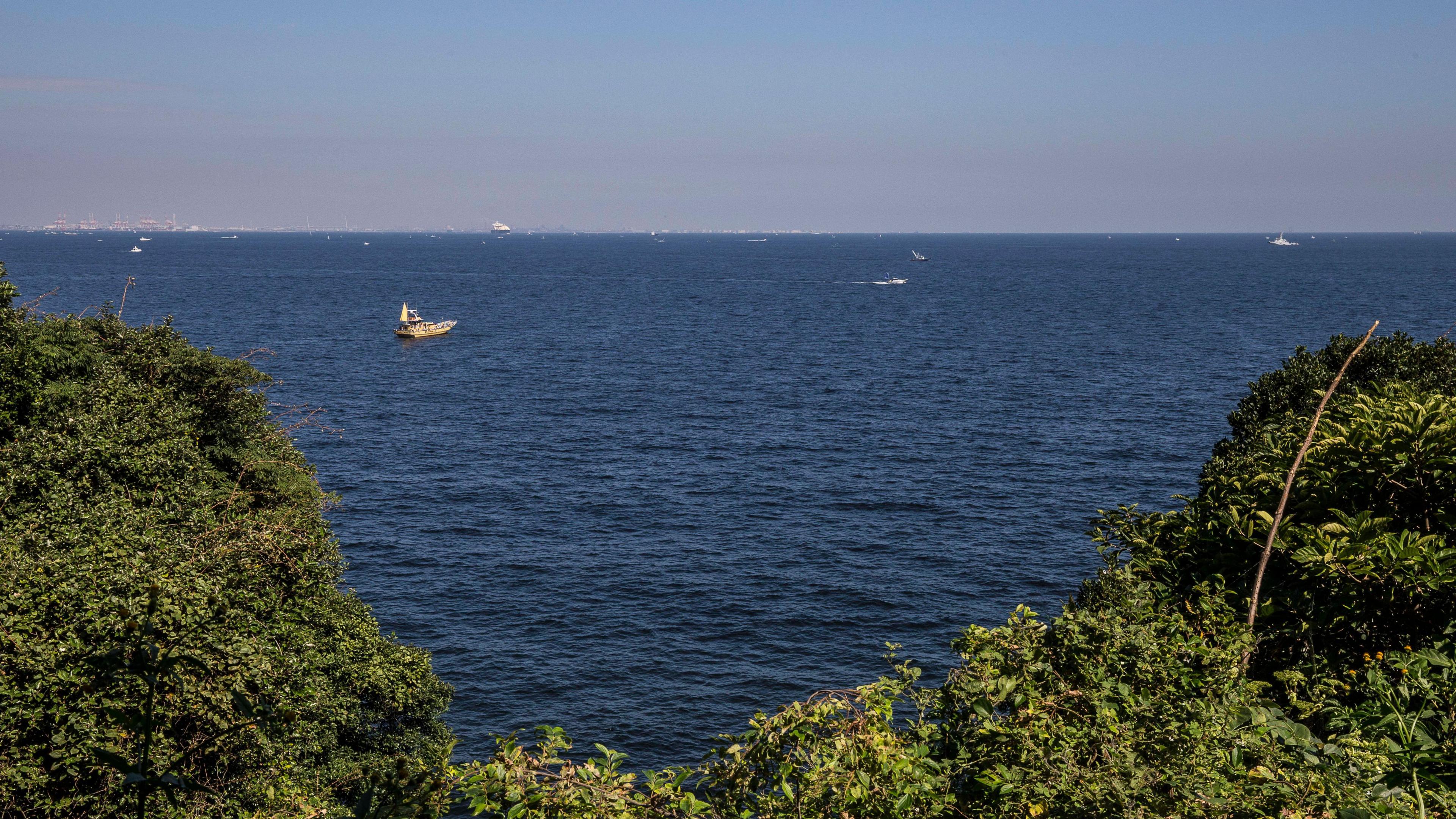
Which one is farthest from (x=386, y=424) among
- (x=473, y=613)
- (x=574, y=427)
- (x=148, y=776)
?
(x=148, y=776)

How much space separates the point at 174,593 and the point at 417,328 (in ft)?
412

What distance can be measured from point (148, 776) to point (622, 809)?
21.6 ft

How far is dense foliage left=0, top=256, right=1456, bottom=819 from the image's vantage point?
9430 millimetres

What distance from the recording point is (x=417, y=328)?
138375mm

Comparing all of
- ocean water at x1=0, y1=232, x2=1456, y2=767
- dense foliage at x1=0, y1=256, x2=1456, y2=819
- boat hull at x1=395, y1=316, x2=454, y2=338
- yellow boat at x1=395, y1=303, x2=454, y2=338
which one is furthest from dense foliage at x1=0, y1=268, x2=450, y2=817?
yellow boat at x1=395, y1=303, x2=454, y2=338

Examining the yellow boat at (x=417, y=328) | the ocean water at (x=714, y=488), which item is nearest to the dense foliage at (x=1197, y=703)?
the ocean water at (x=714, y=488)

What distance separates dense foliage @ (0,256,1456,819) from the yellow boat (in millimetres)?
112078

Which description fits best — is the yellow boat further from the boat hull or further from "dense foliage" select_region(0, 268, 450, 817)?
"dense foliage" select_region(0, 268, 450, 817)

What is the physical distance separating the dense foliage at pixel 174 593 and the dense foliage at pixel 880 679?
0.09 metres

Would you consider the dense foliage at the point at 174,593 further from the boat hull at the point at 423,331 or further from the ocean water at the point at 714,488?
the boat hull at the point at 423,331

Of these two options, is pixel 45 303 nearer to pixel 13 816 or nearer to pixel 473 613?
pixel 473 613

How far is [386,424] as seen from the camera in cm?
8631

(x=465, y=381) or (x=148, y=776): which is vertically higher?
(x=148, y=776)

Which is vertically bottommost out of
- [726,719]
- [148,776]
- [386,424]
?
[726,719]
